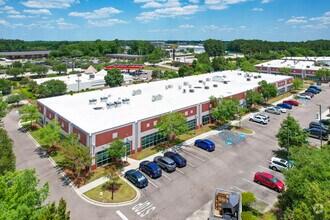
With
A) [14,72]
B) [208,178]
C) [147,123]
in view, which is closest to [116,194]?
[208,178]

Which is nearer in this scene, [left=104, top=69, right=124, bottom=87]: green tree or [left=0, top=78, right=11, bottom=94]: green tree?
[left=0, top=78, right=11, bottom=94]: green tree

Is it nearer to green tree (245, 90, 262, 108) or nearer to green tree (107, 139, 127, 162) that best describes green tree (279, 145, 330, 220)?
green tree (107, 139, 127, 162)

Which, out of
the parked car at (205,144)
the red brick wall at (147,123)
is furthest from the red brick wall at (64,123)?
the parked car at (205,144)

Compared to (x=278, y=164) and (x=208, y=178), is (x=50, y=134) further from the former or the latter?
(x=278, y=164)

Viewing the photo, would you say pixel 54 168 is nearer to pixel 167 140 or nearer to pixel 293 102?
pixel 167 140

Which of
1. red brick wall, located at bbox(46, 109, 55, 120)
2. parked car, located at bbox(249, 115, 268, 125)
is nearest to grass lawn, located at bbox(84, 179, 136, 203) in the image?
red brick wall, located at bbox(46, 109, 55, 120)
